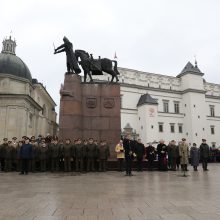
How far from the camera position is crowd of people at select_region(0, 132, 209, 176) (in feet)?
40.8

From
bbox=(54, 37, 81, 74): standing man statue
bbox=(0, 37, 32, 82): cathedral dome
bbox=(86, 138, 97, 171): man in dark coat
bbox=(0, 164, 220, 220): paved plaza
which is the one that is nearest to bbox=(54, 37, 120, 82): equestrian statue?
bbox=(54, 37, 81, 74): standing man statue

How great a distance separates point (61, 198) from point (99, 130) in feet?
27.2

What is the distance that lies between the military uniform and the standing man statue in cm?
462

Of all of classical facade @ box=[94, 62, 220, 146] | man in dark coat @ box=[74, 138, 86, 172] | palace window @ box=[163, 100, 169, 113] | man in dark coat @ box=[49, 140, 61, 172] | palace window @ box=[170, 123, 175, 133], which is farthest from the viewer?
palace window @ box=[163, 100, 169, 113]

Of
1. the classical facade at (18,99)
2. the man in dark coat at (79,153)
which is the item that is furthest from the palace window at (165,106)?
the man in dark coat at (79,153)

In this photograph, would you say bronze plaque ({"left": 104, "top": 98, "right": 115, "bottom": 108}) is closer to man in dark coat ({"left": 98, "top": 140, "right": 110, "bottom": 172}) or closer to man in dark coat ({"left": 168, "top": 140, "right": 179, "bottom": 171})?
man in dark coat ({"left": 98, "top": 140, "right": 110, "bottom": 172})

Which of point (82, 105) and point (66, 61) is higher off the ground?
point (66, 61)

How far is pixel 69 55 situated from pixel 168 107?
4540 centimetres

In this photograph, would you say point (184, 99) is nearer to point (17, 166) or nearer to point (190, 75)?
point (190, 75)

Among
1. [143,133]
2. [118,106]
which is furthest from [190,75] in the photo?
[118,106]

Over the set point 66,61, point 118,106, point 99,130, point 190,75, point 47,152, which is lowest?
point 47,152

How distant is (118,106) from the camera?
1438 centimetres

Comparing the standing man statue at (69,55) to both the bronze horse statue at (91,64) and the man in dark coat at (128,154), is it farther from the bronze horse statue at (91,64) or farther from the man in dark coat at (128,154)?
the man in dark coat at (128,154)

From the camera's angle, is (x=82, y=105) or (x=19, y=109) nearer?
(x=82, y=105)
